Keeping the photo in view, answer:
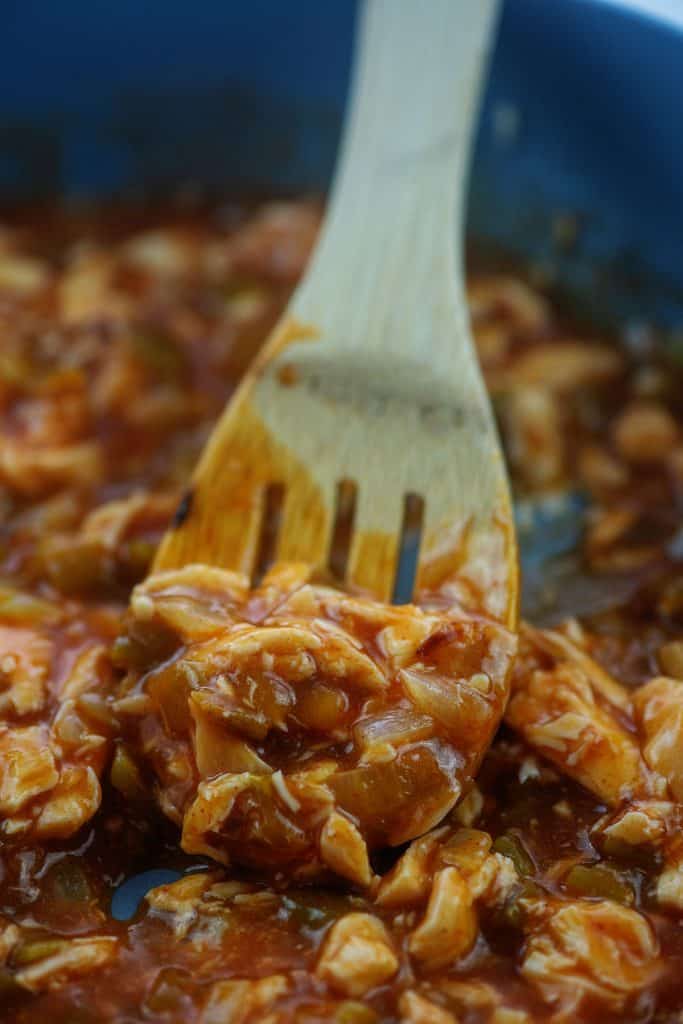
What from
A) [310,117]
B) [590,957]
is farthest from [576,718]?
[310,117]

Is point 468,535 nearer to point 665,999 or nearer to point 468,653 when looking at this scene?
point 468,653

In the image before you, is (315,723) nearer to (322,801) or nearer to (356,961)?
(322,801)

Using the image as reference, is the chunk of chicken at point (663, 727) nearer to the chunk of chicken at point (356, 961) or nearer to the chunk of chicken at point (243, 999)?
the chunk of chicken at point (356, 961)

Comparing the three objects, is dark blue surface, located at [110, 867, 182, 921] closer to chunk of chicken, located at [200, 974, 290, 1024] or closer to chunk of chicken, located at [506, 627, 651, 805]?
chunk of chicken, located at [200, 974, 290, 1024]

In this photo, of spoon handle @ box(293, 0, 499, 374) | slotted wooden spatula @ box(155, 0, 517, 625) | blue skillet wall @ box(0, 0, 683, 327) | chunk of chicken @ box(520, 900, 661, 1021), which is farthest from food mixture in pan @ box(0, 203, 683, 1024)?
blue skillet wall @ box(0, 0, 683, 327)

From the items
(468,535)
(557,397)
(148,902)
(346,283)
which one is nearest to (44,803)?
(148,902)
